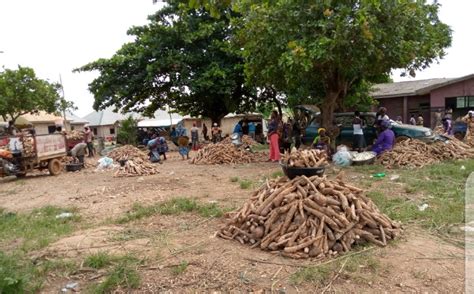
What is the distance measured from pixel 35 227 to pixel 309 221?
14.1 feet

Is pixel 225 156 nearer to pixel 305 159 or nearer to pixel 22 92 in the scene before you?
pixel 305 159

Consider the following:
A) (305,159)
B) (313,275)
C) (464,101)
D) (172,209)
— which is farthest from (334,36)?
(464,101)

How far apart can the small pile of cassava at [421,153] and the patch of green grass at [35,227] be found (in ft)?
26.8

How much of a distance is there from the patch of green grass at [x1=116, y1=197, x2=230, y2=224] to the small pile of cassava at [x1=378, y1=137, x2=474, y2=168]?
6.05 meters

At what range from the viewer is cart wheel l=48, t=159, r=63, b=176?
12.9 m

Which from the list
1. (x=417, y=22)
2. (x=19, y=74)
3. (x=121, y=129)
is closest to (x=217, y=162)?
(x=417, y=22)

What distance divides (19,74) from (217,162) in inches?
764

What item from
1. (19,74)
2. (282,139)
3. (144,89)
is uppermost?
(19,74)

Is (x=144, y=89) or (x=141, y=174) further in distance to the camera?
(x=144, y=89)

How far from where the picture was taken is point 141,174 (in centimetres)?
1154

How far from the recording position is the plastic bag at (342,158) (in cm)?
1106

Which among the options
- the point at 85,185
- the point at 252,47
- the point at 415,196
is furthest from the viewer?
the point at 252,47

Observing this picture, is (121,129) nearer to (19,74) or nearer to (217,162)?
(19,74)

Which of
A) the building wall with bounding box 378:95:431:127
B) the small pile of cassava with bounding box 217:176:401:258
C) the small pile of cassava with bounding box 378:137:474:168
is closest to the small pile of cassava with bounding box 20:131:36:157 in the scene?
the small pile of cassava with bounding box 217:176:401:258
